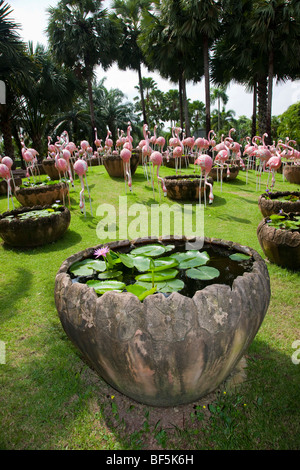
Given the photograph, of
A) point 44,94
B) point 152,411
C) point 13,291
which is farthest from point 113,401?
point 44,94

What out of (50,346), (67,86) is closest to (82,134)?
(67,86)

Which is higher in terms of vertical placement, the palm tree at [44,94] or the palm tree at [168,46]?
the palm tree at [168,46]

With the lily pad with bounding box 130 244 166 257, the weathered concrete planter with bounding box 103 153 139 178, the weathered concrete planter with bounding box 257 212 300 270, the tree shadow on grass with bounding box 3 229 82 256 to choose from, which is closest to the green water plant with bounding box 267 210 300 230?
the weathered concrete planter with bounding box 257 212 300 270

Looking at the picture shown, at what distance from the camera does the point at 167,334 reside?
140cm

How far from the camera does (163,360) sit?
142 cm

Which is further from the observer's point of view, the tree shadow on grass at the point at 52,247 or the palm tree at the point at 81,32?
the palm tree at the point at 81,32

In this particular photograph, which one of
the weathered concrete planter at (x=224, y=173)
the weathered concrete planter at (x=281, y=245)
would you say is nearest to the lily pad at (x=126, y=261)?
the weathered concrete planter at (x=281, y=245)


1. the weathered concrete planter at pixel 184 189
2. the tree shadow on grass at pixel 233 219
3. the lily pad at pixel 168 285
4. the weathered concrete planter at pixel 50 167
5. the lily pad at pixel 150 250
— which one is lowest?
the tree shadow on grass at pixel 233 219

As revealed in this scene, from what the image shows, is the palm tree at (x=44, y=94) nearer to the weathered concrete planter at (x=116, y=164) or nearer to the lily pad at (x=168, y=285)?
the weathered concrete planter at (x=116, y=164)

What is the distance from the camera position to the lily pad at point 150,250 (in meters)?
2.23

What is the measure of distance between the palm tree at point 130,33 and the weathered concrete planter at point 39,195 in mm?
13785

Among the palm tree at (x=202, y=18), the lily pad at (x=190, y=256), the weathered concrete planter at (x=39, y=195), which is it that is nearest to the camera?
the lily pad at (x=190, y=256)
